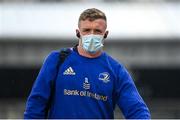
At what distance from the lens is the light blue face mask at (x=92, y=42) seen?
423 cm

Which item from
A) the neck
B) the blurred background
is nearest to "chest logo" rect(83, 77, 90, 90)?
the neck

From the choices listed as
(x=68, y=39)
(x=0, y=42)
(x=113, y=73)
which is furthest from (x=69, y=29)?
(x=113, y=73)

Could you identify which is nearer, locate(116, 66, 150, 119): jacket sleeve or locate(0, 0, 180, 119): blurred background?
locate(116, 66, 150, 119): jacket sleeve

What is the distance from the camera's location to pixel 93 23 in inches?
167

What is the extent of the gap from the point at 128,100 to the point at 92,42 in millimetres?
367

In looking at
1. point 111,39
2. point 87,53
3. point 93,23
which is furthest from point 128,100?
point 111,39

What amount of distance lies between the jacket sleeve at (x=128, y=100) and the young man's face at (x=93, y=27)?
0.25 metres

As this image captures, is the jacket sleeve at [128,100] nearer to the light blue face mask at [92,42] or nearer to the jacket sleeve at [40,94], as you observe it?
the light blue face mask at [92,42]

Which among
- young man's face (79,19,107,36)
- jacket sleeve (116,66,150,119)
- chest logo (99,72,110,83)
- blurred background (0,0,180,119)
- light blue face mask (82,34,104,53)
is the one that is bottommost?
blurred background (0,0,180,119)

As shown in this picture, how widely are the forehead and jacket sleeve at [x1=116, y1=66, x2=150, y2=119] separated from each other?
0.28 meters

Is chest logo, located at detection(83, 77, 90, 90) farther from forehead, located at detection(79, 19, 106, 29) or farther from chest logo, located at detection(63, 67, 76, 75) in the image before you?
forehead, located at detection(79, 19, 106, 29)

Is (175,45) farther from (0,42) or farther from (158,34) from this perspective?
(0,42)

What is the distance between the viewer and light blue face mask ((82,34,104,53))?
13.9 ft

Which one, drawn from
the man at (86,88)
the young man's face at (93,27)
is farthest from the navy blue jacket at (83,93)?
the young man's face at (93,27)
